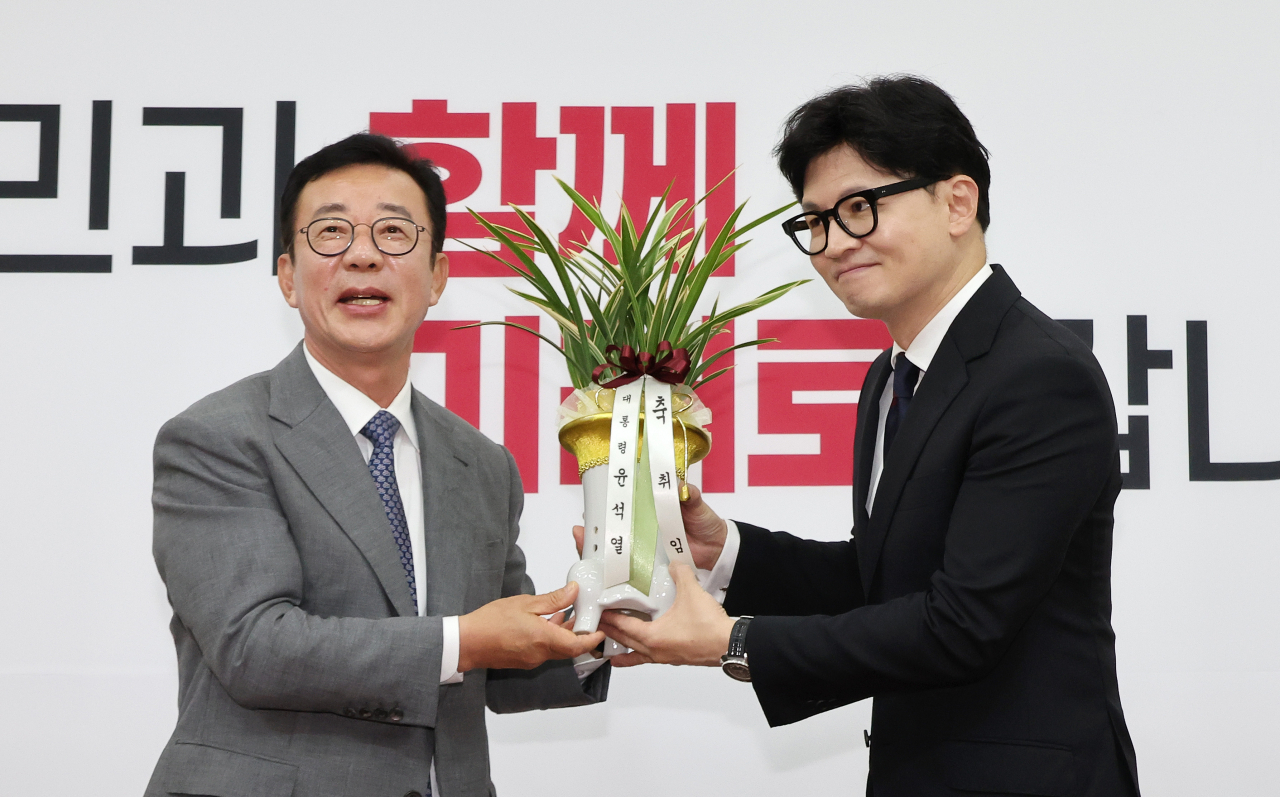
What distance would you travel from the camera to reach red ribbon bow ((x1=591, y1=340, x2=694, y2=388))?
2.13m

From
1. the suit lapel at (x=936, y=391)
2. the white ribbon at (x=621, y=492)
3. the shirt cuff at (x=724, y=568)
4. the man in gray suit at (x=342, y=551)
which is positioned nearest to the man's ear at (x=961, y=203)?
the suit lapel at (x=936, y=391)

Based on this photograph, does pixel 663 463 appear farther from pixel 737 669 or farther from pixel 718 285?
pixel 718 285

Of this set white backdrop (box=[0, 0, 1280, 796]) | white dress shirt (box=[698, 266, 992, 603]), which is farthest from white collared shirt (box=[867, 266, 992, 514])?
white backdrop (box=[0, 0, 1280, 796])

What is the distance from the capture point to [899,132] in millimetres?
2068

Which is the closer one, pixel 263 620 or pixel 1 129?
pixel 263 620

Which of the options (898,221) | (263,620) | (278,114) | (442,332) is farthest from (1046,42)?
(263,620)

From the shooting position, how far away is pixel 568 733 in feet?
10.6

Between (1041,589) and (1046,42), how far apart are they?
6.98 feet

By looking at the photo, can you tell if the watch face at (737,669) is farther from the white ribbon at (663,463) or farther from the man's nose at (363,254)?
the man's nose at (363,254)

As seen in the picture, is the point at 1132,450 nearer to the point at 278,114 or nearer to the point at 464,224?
the point at 464,224

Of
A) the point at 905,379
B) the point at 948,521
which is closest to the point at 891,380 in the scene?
the point at 905,379

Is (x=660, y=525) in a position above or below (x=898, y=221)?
below

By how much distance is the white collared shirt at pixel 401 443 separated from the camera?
6.91 feet

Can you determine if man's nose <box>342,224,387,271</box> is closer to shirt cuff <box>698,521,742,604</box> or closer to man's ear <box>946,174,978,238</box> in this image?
shirt cuff <box>698,521,742,604</box>
